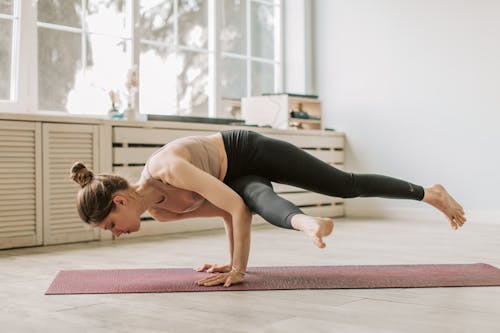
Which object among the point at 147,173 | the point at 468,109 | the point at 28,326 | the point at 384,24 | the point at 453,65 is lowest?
the point at 28,326

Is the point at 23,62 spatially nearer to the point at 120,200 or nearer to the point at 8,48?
the point at 8,48

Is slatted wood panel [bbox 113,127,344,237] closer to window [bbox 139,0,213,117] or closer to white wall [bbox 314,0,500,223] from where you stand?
white wall [bbox 314,0,500,223]

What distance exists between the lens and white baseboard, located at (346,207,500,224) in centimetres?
478

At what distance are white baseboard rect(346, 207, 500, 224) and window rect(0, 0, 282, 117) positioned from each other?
4.49 ft

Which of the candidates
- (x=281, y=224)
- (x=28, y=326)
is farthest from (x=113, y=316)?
(x=281, y=224)

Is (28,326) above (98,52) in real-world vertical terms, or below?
below

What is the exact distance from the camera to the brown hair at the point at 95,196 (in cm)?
213

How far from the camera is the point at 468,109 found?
4.89m

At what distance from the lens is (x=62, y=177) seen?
12.0 feet

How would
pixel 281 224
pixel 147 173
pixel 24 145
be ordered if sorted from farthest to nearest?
pixel 24 145 → pixel 147 173 → pixel 281 224

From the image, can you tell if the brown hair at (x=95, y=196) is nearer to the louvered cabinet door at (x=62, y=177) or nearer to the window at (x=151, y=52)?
the louvered cabinet door at (x=62, y=177)

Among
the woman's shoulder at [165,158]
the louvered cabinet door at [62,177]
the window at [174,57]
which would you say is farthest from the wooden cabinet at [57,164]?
the woman's shoulder at [165,158]

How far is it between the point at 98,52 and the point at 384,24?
94.1 inches

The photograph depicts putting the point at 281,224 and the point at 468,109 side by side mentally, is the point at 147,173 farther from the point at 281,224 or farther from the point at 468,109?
the point at 468,109
